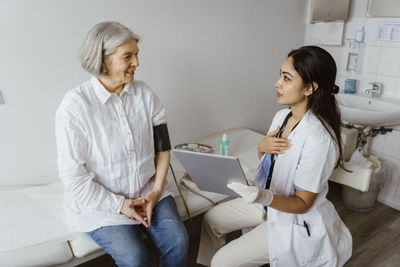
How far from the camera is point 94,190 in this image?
4.14 ft

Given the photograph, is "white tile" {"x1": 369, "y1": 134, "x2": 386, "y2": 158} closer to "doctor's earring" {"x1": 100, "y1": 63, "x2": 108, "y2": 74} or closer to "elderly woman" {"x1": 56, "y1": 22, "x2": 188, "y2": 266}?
"elderly woman" {"x1": 56, "y1": 22, "x2": 188, "y2": 266}

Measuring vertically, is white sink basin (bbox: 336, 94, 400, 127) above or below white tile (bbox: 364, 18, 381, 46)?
below

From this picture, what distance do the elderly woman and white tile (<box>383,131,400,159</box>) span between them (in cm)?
167

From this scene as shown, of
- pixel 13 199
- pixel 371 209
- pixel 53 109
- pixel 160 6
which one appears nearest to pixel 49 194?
pixel 13 199

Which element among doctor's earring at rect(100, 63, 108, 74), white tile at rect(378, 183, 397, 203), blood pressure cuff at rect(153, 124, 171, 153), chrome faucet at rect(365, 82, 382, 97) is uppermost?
doctor's earring at rect(100, 63, 108, 74)

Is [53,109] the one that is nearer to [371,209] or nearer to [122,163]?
[122,163]

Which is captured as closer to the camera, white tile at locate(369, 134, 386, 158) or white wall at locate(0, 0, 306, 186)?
white wall at locate(0, 0, 306, 186)

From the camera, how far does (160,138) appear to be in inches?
59.0

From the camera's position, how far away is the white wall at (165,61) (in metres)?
1.56

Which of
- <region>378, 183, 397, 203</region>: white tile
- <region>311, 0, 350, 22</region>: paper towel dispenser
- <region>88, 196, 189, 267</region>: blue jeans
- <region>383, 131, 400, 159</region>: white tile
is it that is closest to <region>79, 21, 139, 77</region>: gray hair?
<region>88, 196, 189, 267</region>: blue jeans

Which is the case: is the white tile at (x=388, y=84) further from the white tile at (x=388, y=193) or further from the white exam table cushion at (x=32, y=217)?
the white exam table cushion at (x=32, y=217)

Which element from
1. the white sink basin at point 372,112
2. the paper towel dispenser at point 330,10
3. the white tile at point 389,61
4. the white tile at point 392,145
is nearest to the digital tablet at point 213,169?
the white sink basin at point 372,112

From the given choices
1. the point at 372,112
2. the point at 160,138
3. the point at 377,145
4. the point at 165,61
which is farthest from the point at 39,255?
the point at 377,145

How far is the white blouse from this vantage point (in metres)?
1.23
